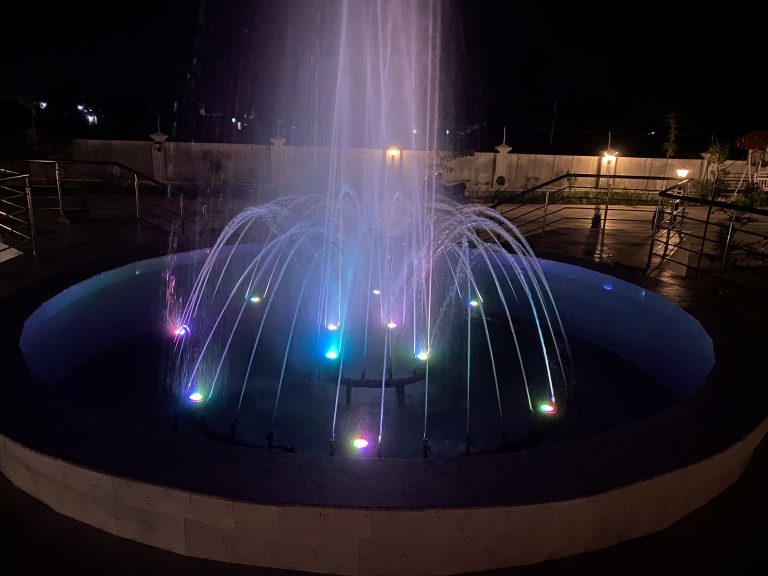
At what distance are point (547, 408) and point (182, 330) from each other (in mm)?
4281

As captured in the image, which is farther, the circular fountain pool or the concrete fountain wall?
Answer: the circular fountain pool

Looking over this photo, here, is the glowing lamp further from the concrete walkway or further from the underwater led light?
the underwater led light

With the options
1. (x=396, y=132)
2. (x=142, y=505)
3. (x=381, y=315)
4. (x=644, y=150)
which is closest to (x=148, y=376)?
(x=381, y=315)

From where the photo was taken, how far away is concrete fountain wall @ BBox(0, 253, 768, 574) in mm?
2652

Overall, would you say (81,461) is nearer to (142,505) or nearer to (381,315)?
(142,505)

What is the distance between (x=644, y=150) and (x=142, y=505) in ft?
129

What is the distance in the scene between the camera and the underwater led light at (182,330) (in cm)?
695

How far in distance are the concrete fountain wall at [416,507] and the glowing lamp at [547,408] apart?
5.53ft

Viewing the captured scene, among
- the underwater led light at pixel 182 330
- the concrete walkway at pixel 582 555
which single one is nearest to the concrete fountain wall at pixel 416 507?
the concrete walkway at pixel 582 555

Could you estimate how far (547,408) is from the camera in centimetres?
521

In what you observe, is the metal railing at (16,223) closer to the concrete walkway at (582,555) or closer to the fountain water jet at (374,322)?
the fountain water jet at (374,322)

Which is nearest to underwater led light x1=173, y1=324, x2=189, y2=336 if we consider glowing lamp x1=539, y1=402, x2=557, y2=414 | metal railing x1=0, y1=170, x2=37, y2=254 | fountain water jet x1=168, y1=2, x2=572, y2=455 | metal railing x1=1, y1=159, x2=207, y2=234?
fountain water jet x1=168, y1=2, x2=572, y2=455

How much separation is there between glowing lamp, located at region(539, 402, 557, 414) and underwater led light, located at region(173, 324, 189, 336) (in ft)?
13.6

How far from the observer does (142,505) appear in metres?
2.79
